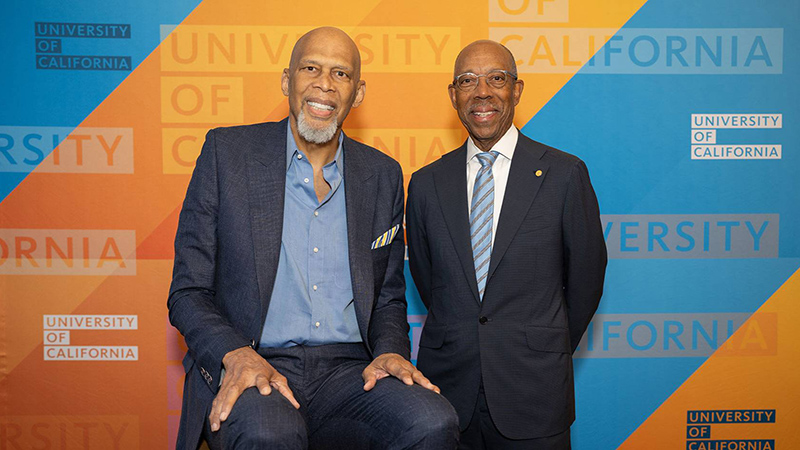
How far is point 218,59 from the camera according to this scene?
305 centimetres

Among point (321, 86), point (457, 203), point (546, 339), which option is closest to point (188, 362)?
point (321, 86)

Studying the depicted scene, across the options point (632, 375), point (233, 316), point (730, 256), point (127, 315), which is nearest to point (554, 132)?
point (730, 256)

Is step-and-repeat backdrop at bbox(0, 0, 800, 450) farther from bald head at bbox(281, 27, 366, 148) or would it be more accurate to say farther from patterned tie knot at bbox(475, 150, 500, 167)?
bald head at bbox(281, 27, 366, 148)

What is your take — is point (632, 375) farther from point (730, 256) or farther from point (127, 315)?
point (127, 315)

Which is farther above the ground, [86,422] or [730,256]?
[730,256]

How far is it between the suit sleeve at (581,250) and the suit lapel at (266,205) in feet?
3.45

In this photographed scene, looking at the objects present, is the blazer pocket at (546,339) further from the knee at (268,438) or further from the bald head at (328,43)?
the bald head at (328,43)

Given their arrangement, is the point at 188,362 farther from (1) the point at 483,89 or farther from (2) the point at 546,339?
(1) the point at 483,89

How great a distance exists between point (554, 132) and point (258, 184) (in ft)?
5.75

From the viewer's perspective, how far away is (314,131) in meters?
2.10

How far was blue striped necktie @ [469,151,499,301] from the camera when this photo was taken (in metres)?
2.29

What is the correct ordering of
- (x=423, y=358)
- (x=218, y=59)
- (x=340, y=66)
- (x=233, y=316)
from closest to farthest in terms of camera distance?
(x=233, y=316) < (x=340, y=66) < (x=423, y=358) < (x=218, y=59)

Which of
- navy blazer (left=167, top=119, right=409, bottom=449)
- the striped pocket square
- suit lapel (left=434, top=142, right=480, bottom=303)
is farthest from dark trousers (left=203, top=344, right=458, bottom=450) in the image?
suit lapel (left=434, top=142, right=480, bottom=303)

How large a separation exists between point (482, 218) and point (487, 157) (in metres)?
0.25
